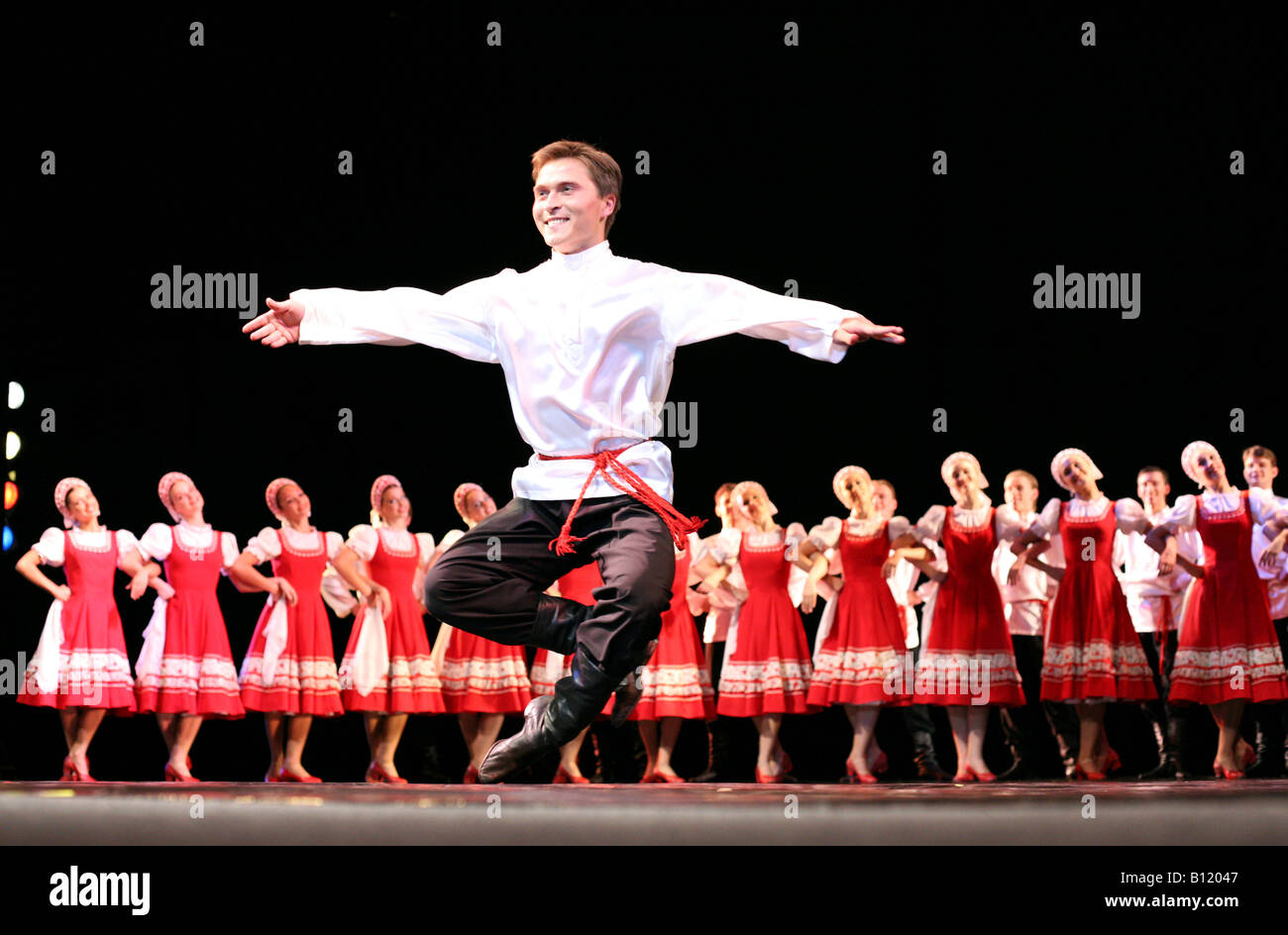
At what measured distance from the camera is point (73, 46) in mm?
6582

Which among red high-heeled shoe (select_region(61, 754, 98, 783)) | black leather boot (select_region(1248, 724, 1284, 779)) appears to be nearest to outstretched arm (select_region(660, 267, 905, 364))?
black leather boot (select_region(1248, 724, 1284, 779))

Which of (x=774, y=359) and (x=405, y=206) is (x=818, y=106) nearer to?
(x=774, y=359)

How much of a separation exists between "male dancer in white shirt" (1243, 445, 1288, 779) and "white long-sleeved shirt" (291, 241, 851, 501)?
3038mm

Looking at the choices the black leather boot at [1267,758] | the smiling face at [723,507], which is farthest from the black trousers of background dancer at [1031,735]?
the smiling face at [723,507]

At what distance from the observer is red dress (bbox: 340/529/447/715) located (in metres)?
6.45

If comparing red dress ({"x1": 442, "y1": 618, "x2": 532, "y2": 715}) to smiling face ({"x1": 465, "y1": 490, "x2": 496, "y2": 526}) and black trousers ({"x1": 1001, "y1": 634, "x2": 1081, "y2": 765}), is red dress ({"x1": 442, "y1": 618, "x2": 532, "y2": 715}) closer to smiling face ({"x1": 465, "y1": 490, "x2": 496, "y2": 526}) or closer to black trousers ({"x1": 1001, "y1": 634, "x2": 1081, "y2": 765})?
smiling face ({"x1": 465, "y1": 490, "x2": 496, "y2": 526})

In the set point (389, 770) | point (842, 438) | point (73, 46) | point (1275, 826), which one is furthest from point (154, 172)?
point (1275, 826)

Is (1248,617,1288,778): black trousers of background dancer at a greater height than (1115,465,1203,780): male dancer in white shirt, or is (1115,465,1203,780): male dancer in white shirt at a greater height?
(1115,465,1203,780): male dancer in white shirt

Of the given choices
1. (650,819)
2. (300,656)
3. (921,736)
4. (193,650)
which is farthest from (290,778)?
(650,819)

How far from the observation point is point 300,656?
21.0ft

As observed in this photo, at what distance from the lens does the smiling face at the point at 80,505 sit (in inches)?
249

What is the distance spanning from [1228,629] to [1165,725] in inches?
23.2

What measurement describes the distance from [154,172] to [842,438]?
3376mm

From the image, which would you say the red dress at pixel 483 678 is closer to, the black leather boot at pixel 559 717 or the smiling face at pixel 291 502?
the smiling face at pixel 291 502
